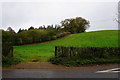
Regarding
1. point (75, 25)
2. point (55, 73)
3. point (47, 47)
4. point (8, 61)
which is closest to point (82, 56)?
point (55, 73)

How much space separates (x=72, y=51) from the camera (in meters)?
9.25

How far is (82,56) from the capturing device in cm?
917

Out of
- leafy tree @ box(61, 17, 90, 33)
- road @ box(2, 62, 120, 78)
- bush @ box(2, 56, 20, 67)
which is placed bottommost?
road @ box(2, 62, 120, 78)

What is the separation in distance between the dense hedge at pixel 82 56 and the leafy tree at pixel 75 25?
40219 millimetres

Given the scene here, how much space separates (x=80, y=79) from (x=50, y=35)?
1871 cm

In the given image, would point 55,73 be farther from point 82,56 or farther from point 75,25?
point 75,25

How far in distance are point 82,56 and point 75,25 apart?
1699 inches

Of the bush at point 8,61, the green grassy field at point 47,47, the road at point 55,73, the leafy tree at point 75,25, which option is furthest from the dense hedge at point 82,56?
the leafy tree at point 75,25

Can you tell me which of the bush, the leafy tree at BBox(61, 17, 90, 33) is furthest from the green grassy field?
the leafy tree at BBox(61, 17, 90, 33)

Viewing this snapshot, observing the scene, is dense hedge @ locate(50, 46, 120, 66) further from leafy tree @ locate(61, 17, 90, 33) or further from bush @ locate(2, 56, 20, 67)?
leafy tree @ locate(61, 17, 90, 33)

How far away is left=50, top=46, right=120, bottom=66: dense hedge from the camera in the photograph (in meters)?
8.53

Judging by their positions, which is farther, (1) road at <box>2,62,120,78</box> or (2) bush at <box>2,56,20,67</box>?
(2) bush at <box>2,56,20,67</box>

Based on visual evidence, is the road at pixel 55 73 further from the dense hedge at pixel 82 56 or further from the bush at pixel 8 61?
the dense hedge at pixel 82 56

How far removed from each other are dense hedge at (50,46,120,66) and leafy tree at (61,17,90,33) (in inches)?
1583
